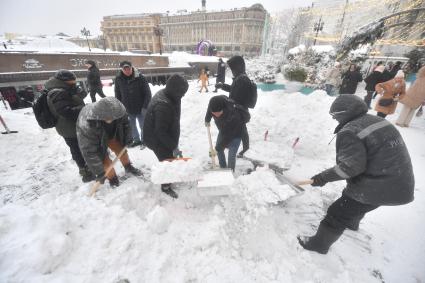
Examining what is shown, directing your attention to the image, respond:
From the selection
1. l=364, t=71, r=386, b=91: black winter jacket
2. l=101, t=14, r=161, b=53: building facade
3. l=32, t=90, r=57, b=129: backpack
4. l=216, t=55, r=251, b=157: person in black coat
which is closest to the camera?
l=32, t=90, r=57, b=129: backpack

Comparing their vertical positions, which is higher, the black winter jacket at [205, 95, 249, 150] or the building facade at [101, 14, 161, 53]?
the building facade at [101, 14, 161, 53]

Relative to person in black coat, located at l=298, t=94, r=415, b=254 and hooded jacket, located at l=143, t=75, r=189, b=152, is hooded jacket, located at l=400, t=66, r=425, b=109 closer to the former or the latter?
person in black coat, located at l=298, t=94, r=415, b=254

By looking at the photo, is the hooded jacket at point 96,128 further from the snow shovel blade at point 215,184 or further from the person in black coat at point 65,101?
the snow shovel blade at point 215,184

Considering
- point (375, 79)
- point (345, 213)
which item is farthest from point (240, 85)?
point (375, 79)

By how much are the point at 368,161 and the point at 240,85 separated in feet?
7.27

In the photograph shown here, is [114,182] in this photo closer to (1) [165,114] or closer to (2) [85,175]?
(2) [85,175]

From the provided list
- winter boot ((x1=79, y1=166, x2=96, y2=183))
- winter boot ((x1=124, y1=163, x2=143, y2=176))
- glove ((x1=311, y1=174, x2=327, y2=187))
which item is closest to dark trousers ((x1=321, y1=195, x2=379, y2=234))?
glove ((x1=311, y1=174, x2=327, y2=187))

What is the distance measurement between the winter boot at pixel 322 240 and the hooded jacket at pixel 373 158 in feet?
1.50

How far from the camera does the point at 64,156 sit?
3.91m

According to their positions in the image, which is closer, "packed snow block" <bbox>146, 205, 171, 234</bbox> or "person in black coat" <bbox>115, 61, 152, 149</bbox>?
"packed snow block" <bbox>146, 205, 171, 234</bbox>

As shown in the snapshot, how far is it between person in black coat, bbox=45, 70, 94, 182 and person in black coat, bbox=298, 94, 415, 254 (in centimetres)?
322

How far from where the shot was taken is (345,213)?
189 centimetres

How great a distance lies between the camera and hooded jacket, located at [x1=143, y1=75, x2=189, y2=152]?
2.49 m

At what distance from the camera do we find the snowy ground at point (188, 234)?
1.94 m
